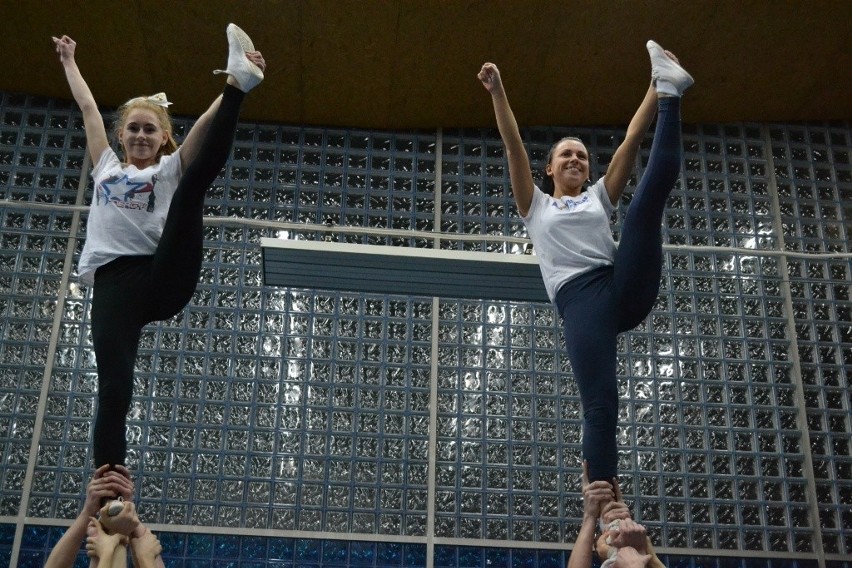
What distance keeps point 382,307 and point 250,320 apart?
69 centimetres

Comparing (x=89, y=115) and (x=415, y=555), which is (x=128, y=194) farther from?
(x=415, y=555)

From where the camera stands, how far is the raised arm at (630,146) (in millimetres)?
2883

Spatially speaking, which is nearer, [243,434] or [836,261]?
[243,434]

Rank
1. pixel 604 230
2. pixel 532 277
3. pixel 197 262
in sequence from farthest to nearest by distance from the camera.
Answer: pixel 532 277
pixel 604 230
pixel 197 262

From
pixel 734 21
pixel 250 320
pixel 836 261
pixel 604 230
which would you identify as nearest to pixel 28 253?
pixel 250 320

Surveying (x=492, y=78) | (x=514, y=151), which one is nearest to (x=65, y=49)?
(x=492, y=78)

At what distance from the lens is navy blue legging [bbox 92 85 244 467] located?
2.58 m

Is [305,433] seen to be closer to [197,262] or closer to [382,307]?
[382,307]

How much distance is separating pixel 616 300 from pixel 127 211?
1408 mm

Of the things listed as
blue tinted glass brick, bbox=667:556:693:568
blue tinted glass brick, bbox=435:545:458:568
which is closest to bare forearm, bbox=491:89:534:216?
blue tinted glass brick, bbox=435:545:458:568

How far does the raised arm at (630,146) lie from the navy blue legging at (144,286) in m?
1.15

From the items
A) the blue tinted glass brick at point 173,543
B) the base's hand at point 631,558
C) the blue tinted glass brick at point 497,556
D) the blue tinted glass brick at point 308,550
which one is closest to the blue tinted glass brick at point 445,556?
the blue tinted glass brick at point 497,556

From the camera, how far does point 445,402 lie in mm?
5043

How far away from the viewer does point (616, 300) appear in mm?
2730
